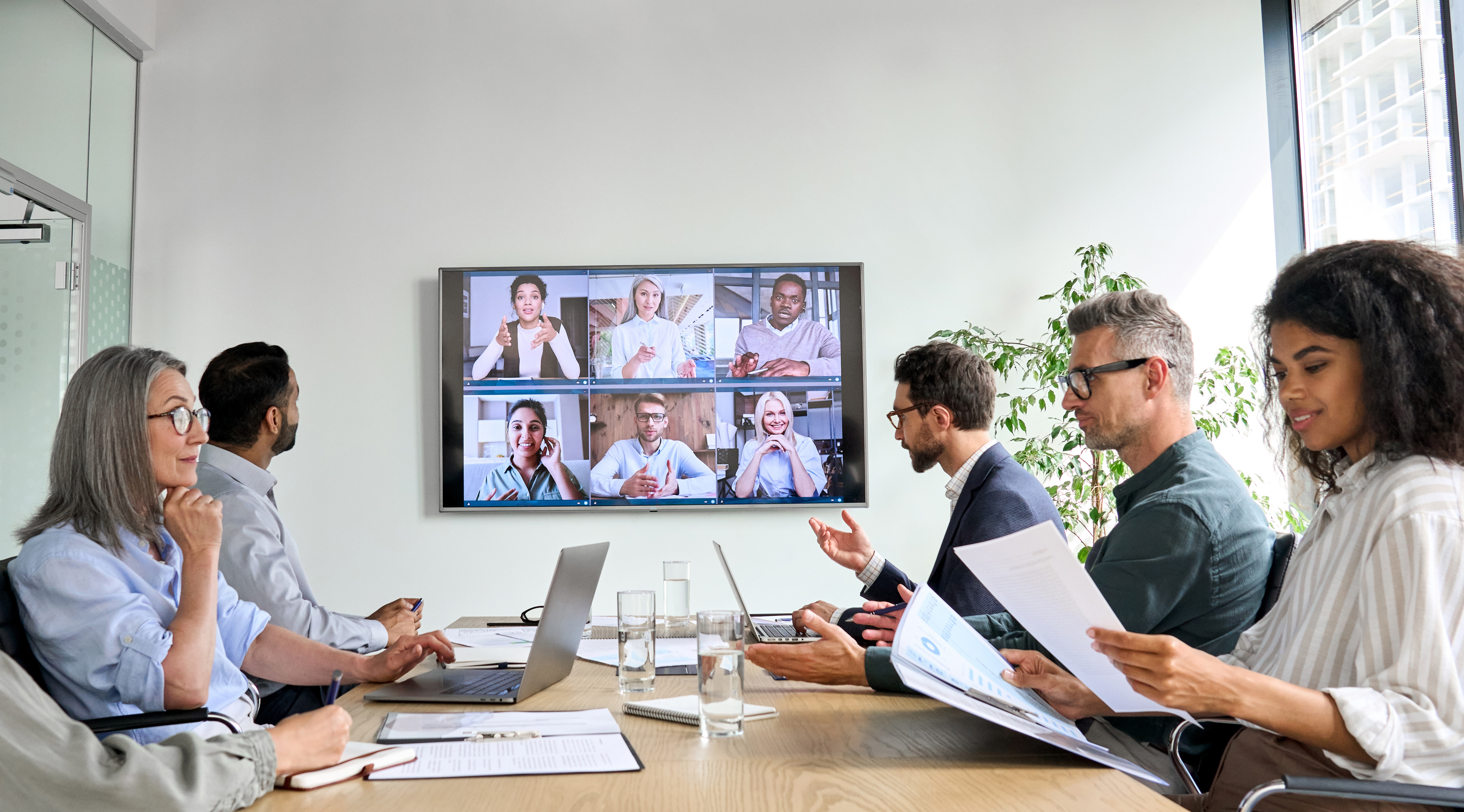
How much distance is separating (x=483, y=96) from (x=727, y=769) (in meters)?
3.42

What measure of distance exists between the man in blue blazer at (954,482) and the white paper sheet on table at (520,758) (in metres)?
0.97

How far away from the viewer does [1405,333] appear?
1.32m

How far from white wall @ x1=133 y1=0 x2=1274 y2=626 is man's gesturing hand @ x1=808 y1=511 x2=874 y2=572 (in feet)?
4.31

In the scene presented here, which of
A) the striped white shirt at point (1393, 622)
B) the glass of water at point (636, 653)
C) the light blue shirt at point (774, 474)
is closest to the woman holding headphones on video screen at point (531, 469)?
the light blue shirt at point (774, 474)

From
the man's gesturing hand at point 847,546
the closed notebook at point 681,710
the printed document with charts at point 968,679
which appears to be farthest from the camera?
the man's gesturing hand at point 847,546

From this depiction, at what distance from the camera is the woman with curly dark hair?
118 cm

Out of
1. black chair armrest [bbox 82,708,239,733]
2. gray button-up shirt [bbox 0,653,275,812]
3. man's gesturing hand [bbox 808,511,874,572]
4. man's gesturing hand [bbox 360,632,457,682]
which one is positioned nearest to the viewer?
gray button-up shirt [bbox 0,653,275,812]

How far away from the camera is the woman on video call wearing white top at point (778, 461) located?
3.91 m

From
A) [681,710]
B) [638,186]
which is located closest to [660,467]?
[638,186]

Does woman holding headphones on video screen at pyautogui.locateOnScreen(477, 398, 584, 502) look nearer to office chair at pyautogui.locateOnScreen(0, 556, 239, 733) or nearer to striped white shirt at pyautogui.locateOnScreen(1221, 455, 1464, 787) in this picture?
office chair at pyautogui.locateOnScreen(0, 556, 239, 733)

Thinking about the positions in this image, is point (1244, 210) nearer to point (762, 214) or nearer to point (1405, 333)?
point (762, 214)

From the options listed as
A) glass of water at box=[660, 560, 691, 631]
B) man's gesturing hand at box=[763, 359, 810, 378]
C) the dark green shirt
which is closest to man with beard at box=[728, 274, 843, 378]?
man's gesturing hand at box=[763, 359, 810, 378]

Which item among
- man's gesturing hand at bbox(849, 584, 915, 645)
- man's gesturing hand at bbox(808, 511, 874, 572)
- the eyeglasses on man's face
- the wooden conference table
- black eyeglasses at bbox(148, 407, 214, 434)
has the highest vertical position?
the eyeglasses on man's face

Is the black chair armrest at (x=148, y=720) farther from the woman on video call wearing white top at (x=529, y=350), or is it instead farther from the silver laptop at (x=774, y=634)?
the woman on video call wearing white top at (x=529, y=350)
